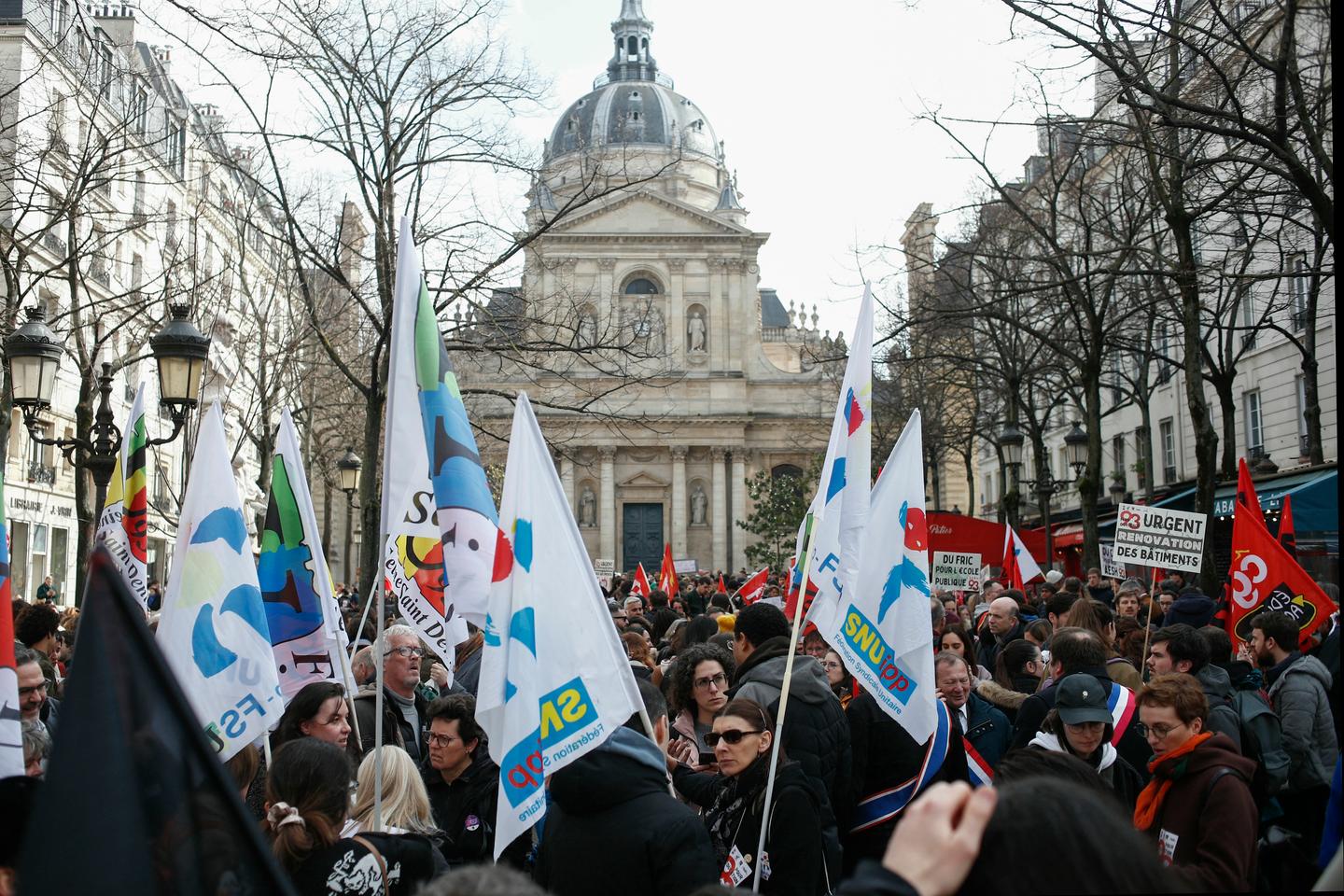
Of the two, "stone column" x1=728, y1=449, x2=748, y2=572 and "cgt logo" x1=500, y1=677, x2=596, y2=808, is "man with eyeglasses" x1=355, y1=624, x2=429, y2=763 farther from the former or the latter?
"stone column" x1=728, y1=449, x2=748, y2=572

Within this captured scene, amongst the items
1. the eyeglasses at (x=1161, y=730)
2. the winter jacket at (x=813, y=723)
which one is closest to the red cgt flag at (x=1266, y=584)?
the winter jacket at (x=813, y=723)

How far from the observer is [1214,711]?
6039mm

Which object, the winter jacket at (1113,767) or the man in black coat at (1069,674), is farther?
the man in black coat at (1069,674)

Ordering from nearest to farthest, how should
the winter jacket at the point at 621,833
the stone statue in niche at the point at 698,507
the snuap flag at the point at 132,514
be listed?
1. the winter jacket at the point at 621,833
2. the snuap flag at the point at 132,514
3. the stone statue in niche at the point at 698,507

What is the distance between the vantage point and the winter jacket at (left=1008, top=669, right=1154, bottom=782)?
6051mm

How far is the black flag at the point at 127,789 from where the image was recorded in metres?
1.77

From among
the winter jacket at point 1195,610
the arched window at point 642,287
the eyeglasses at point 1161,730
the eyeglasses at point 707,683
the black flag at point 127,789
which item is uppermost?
the arched window at point 642,287

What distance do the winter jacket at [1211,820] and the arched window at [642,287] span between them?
60818 mm

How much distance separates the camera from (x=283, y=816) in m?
3.83

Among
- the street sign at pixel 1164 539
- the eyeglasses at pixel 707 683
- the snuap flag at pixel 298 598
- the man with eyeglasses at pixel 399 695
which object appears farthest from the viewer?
the street sign at pixel 1164 539

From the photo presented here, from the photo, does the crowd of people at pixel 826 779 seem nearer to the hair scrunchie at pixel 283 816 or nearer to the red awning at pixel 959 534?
the hair scrunchie at pixel 283 816

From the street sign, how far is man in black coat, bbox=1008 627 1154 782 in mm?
5816

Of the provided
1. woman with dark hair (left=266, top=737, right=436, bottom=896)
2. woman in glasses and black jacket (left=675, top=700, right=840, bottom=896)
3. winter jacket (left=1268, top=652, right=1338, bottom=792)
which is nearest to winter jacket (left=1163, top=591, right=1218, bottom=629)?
winter jacket (left=1268, top=652, right=1338, bottom=792)

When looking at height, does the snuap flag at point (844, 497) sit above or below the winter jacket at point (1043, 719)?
above
